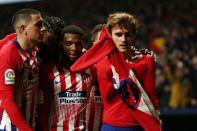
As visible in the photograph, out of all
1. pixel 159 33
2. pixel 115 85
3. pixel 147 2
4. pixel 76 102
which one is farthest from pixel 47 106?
pixel 147 2

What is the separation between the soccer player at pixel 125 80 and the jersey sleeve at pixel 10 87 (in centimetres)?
71

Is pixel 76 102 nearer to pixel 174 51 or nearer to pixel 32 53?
pixel 32 53

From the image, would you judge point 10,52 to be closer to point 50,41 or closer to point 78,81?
point 50,41

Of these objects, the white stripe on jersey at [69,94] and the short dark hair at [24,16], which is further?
the white stripe on jersey at [69,94]

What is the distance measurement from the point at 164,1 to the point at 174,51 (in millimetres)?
2741

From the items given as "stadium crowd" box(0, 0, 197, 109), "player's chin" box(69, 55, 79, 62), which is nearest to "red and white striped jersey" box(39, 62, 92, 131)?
"player's chin" box(69, 55, 79, 62)

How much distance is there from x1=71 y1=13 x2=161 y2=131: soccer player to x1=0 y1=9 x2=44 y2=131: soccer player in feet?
1.70

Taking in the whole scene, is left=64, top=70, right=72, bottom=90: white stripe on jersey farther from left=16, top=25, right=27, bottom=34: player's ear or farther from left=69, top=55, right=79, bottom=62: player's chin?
left=16, top=25, right=27, bottom=34: player's ear

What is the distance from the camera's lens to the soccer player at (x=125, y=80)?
18.1 feet

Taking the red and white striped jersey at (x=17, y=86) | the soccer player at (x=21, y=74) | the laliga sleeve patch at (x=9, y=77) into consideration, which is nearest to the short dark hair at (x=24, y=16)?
the soccer player at (x=21, y=74)

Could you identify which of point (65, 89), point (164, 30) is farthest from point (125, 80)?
point (164, 30)

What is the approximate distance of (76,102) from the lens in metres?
5.63

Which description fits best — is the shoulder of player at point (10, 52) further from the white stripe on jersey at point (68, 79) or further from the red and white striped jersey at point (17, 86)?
the white stripe on jersey at point (68, 79)

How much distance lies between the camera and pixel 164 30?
13555 mm
